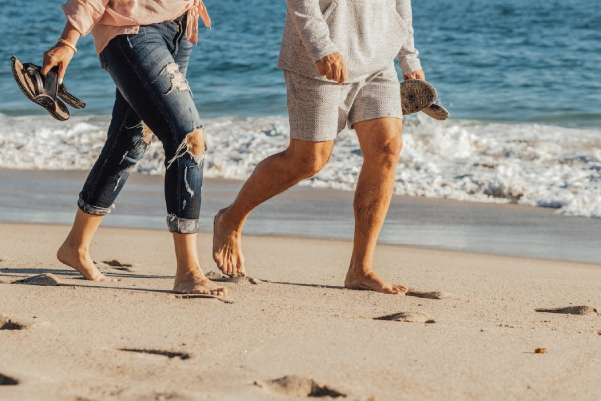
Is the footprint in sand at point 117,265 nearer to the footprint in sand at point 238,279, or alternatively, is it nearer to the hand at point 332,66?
the footprint in sand at point 238,279

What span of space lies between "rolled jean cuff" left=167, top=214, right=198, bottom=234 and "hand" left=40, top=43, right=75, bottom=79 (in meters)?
0.70

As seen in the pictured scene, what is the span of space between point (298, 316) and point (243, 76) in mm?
15725

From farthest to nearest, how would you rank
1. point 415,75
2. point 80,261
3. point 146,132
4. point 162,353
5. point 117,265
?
1. point 117,265
2. point 415,75
3. point 80,261
4. point 146,132
5. point 162,353

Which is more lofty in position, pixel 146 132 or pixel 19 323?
pixel 146 132

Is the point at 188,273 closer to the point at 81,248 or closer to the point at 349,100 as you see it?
the point at 81,248

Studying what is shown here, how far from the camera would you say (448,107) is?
591 inches

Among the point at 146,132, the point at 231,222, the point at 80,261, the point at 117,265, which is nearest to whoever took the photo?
the point at 146,132

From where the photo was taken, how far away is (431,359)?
8.68 ft

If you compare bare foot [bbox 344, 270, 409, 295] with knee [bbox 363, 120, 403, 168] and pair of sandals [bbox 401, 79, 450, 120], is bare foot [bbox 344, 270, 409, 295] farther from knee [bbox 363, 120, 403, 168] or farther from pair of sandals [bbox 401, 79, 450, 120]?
pair of sandals [bbox 401, 79, 450, 120]

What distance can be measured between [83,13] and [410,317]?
65.6 inches

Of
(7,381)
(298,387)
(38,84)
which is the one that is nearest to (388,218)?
(38,84)

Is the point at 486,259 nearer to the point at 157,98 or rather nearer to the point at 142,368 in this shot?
the point at 157,98

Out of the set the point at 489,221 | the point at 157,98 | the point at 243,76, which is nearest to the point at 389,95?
the point at 157,98

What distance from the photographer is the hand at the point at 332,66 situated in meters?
3.59
